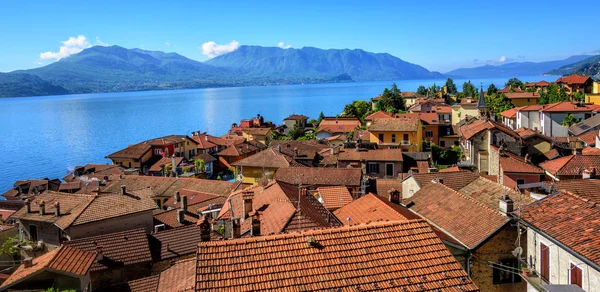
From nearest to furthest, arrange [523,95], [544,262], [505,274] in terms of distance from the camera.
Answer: [544,262] < [505,274] < [523,95]

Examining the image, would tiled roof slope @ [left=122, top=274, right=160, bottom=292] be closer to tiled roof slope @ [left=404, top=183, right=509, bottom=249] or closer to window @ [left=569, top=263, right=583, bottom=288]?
tiled roof slope @ [left=404, top=183, right=509, bottom=249]

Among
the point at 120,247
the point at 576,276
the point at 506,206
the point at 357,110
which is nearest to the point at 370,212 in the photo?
the point at 506,206

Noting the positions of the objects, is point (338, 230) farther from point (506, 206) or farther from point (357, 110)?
point (357, 110)

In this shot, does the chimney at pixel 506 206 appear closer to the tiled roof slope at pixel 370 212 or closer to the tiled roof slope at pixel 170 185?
the tiled roof slope at pixel 370 212

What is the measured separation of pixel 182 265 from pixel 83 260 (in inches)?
127

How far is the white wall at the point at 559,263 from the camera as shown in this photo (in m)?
9.83

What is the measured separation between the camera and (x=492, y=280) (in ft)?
50.1

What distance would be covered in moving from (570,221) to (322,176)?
69.8 ft

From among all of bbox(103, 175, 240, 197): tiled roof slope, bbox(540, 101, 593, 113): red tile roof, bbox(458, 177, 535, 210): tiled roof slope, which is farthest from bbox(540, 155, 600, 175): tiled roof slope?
bbox(540, 101, 593, 113): red tile roof

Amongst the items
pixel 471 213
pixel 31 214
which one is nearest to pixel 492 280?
pixel 471 213

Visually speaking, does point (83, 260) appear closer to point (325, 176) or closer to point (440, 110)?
point (325, 176)

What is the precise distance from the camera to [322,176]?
32250mm

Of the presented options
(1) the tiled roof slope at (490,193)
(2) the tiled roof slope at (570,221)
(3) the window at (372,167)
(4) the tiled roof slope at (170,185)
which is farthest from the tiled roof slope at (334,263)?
(3) the window at (372,167)

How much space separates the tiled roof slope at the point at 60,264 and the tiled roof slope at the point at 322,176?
54.2 ft
